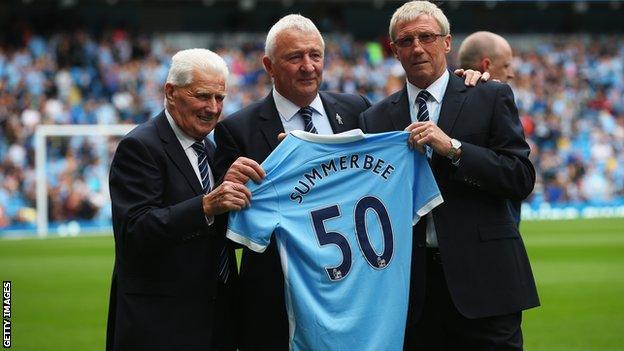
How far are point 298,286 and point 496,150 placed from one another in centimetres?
111

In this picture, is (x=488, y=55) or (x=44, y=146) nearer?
(x=488, y=55)

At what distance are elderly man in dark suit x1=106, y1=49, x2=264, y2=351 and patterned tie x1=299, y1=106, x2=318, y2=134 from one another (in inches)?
18.5

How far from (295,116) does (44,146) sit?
710 inches

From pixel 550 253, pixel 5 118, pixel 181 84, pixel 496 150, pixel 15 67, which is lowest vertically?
pixel 550 253

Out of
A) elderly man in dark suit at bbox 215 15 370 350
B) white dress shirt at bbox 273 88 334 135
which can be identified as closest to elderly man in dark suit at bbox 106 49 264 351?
elderly man in dark suit at bbox 215 15 370 350

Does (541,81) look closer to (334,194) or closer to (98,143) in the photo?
(98,143)

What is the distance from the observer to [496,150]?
15.4 feet

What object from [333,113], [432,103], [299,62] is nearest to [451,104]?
[432,103]

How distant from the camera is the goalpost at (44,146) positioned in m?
21.2

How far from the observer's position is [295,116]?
510 cm

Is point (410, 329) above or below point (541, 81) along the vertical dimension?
below

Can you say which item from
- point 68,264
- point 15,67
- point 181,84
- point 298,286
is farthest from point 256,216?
point 15,67

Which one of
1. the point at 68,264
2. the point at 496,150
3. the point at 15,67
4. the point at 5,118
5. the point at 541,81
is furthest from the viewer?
the point at 541,81

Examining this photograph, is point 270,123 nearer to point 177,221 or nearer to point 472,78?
point 177,221
